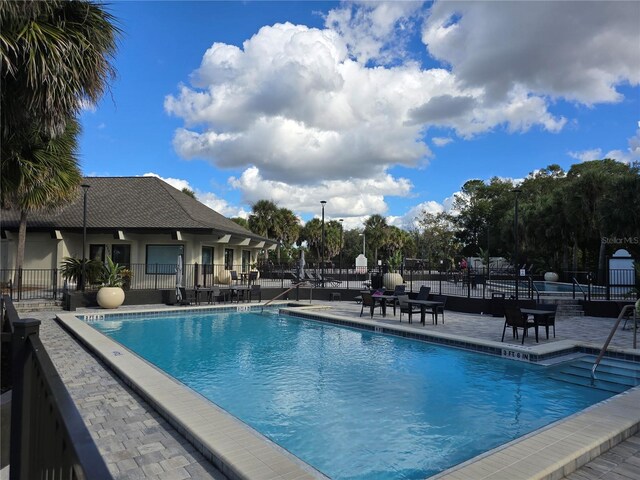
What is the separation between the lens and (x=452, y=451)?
4984 millimetres

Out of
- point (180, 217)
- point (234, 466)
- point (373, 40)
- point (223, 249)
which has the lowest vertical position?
point (234, 466)

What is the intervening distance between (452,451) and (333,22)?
40.3 feet

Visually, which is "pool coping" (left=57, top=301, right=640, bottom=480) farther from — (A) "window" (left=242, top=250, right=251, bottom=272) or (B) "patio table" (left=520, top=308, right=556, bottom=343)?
(A) "window" (left=242, top=250, right=251, bottom=272)

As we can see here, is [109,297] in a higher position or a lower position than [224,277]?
lower

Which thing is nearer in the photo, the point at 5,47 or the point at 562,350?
the point at 5,47

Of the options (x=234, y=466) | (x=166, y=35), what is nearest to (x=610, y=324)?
(x=234, y=466)

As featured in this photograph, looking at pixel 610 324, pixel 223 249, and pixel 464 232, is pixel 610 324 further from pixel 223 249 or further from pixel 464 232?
pixel 464 232

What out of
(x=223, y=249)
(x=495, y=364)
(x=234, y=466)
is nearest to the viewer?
(x=234, y=466)

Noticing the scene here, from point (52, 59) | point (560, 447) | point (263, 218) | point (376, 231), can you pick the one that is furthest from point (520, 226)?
point (52, 59)

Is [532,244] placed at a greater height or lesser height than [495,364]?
greater

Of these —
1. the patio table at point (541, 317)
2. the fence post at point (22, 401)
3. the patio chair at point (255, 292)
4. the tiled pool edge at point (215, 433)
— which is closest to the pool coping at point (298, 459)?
the tiled pool edge at point (215, 433)

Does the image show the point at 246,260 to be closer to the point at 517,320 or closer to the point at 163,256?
the point at 163,256

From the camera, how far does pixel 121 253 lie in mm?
22188

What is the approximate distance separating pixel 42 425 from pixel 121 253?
22147 mm
